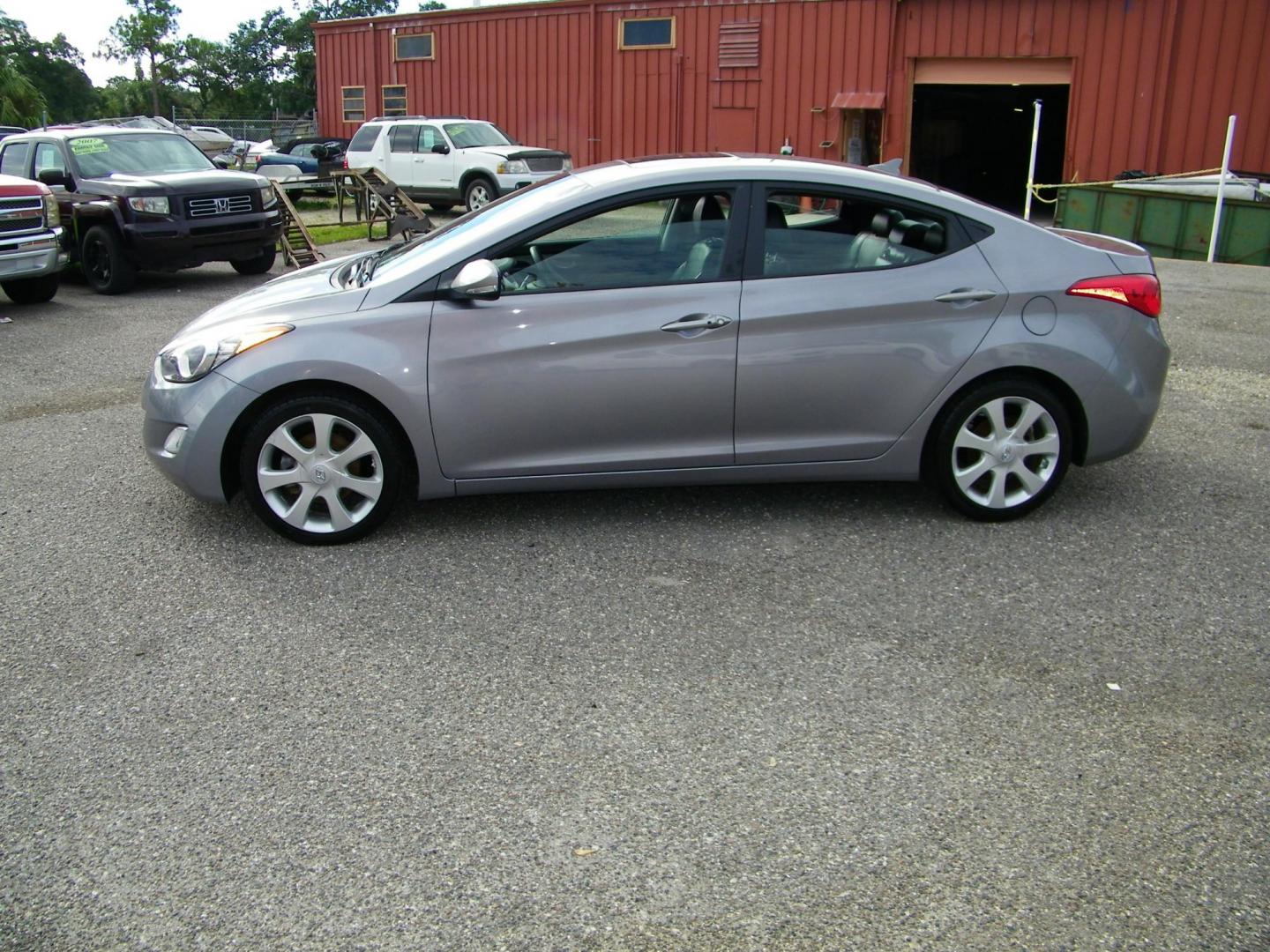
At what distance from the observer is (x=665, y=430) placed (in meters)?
4.85

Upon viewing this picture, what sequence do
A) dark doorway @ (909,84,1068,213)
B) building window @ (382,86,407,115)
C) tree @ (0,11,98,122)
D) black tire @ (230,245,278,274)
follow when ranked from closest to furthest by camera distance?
black tire @ (230,245,278,274), dark doorway @ (909,84,1068,213), building window @ (382,86,407,115), tree @ (0,11,98,122)

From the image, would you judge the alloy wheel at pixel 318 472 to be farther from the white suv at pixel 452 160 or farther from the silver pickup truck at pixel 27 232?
the white suv at pixel 452 160

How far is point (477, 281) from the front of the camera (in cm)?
460

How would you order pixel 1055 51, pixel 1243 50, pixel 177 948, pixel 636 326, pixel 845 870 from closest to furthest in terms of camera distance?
pixel 177 948 < pixel 845 870 < pixel 636 326 < pixel 1243 50 < pixel 1055 51

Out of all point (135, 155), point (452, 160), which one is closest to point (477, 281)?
point (135, 155)

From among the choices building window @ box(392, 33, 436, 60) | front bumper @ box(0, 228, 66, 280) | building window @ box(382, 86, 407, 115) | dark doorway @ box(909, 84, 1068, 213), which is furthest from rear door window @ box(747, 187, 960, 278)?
building window @ box(382, 86, 407, 115)

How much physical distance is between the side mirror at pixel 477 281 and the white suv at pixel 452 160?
49.7 feet

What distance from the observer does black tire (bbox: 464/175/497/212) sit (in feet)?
65.4

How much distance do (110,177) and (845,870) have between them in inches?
466

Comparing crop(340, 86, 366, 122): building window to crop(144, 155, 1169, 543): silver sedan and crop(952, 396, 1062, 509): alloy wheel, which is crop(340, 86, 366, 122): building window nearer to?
crop(144, 155, 1169, 543): silver sedan

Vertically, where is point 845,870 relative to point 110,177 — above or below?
below

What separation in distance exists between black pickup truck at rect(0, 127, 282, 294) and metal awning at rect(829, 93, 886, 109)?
1294 centimetres

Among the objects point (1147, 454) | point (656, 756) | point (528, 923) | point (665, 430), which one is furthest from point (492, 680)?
point (1147, 454)

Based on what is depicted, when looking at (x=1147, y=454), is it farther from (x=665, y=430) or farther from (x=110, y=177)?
(x=110, y=177)
